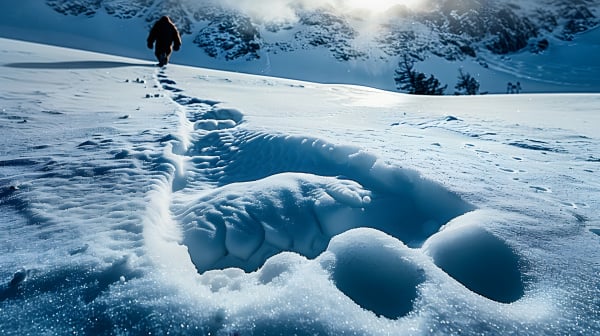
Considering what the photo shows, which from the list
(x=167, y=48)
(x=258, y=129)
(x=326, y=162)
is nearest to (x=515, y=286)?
(x=326, y=162)

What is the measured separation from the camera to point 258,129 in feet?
9.35

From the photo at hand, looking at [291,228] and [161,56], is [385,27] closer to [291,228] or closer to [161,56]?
[161,56]

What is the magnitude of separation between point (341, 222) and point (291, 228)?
0.23 meters

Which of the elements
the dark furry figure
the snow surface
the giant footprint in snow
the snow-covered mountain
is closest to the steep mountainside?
the snow-covered mountain

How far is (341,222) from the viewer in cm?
159

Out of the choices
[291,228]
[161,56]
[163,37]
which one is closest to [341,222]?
[291,228]

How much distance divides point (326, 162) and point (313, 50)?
42.3m

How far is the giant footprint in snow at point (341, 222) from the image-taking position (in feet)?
3.59

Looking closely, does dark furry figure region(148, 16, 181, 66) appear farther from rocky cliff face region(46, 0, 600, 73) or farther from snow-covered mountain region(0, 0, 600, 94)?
rocky cliff face region(46, 0, 600, 73)

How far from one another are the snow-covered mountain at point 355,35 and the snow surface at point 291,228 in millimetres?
32546

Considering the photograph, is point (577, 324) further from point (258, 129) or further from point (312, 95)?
point (312, 95)

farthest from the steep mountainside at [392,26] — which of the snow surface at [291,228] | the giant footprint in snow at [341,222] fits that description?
the giant footprint in snow at [341,222]

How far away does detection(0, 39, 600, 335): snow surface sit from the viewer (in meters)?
0.91

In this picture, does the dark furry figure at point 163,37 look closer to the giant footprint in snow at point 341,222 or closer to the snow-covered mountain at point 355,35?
the giant footprint in snow at point 341,222
